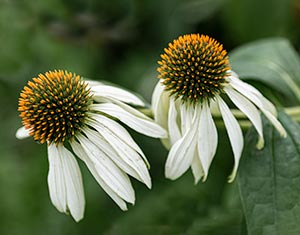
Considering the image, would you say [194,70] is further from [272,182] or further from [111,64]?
[111,64]

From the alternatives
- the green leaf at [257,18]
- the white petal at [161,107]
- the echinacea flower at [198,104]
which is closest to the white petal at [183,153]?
the echinacea flower at [198,104]

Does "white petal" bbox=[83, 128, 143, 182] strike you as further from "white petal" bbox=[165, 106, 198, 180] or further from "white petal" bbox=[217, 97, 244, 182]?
"white petal" bbox=[217, 97, 244, 182]

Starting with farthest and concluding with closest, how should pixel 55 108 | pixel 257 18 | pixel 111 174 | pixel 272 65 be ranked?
pixel 257 18
pixel 272 65
pixel 55 108
pixel 111 174

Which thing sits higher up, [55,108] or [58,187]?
[55,108]

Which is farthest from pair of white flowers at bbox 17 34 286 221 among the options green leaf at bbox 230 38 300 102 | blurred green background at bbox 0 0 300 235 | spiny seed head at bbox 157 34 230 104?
blurred green background at bbox 0 0 300 235

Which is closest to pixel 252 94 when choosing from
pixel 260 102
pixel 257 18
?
pixel 260 102
